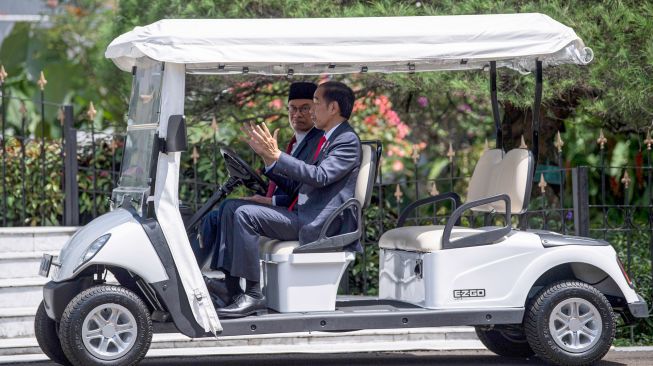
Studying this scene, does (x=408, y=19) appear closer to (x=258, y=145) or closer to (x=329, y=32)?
(x=329, y=32)

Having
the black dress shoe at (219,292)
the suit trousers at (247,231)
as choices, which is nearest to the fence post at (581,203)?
the suit trousers at (247,231)

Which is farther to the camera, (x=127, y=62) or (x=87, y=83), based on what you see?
(x=87, y=83)

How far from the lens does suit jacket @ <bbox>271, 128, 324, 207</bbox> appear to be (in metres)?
7.27

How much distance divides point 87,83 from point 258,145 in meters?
6.28

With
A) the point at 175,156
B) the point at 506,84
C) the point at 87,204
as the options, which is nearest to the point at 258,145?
the point at 175,156

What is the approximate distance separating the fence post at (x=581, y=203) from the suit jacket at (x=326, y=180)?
2.37m

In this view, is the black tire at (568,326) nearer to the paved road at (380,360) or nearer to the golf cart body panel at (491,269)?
the golf cart body panel at (491,269)

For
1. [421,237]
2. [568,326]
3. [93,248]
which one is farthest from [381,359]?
[93,248]

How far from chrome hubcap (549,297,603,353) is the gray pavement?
1.27 ft

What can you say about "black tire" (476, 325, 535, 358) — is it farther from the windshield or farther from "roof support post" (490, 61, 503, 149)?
the windshield

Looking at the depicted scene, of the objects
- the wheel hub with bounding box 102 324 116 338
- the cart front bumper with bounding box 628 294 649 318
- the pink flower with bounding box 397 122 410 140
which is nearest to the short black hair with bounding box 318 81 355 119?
the wheel hub with bounding box 102 324 116 338

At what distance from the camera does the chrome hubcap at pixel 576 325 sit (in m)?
7.03

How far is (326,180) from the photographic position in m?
6.79

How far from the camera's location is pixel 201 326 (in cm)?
649
